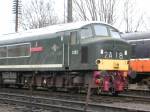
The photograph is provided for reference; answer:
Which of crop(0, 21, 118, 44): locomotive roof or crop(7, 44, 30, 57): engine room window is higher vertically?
crop(0, 21, 118, 44): locomotive roof

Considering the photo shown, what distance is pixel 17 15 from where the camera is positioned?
193 ft

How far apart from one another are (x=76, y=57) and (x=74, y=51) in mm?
302

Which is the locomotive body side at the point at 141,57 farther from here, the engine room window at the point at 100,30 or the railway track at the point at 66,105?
the railway track at the point at 66,105

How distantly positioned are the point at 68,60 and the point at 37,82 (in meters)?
3.57

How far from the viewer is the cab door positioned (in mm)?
19969

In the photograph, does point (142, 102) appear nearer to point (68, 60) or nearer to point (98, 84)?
point (98, 84)

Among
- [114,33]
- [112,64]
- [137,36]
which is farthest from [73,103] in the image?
[137,36]

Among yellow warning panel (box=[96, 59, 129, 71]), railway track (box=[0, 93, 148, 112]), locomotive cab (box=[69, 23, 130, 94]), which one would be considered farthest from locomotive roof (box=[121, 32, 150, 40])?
railway track (box=[0, 93, 148, 112])

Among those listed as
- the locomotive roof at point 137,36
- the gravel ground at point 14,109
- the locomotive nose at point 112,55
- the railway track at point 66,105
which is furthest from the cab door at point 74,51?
the locomotive roof at point 137,36

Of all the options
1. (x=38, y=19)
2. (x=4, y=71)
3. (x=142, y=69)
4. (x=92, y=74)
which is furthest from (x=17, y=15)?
(x=92, y=74)

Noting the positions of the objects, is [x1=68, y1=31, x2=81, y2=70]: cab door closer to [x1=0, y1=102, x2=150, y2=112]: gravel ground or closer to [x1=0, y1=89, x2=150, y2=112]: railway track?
[x1=0, y1=89, x2=150, y2=112]: railway track

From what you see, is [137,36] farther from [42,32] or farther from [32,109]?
[32,109]

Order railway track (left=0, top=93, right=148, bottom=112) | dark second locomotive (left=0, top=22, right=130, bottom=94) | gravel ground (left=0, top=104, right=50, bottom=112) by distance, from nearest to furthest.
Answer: railway track (left=0, top=93, right=148, bottom=112) → gravel ground (left=0, top=104, right=50, bottom=112) → dark second locomotive (left=0, top=22, right=130, bottom=94)

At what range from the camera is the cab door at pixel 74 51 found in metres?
20.0
